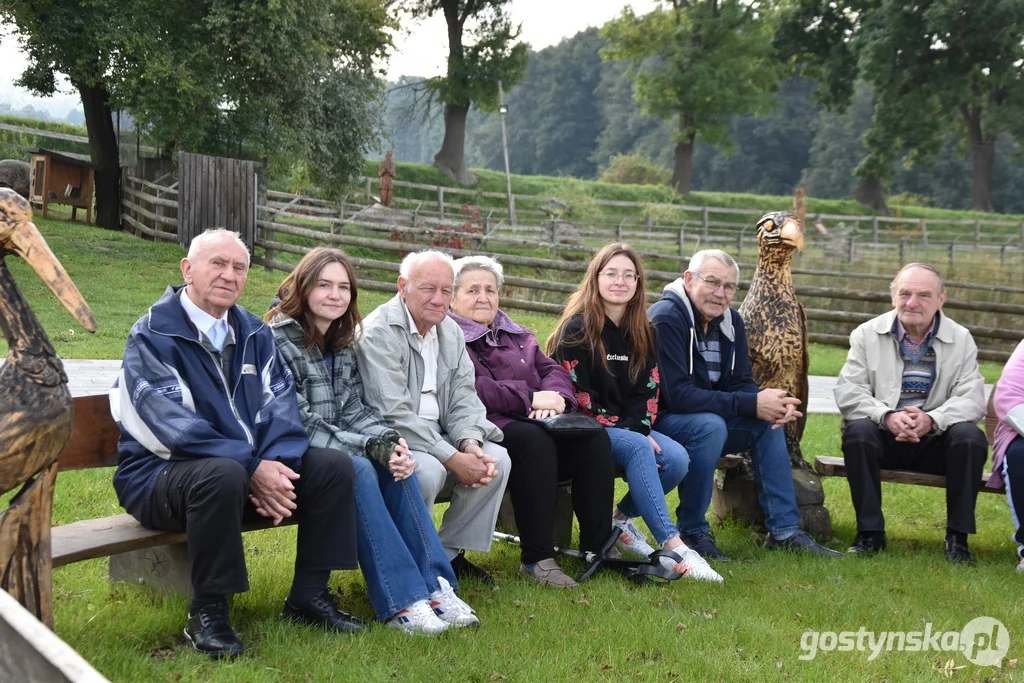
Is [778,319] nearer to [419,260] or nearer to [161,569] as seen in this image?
[419,260]

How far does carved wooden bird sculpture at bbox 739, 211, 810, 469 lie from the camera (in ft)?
17.4

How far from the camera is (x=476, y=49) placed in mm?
31938

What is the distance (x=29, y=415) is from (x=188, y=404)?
24.8 inches

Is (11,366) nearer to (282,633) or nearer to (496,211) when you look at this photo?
(282,633)

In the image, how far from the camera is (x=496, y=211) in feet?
101

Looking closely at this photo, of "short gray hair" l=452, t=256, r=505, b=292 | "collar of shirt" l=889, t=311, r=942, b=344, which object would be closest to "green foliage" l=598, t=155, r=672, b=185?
"collar of shirt" l=889, t=311, r=942, b=344

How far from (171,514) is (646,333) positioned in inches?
96.8

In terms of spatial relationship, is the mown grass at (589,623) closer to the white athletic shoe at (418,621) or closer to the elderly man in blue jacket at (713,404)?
the white athletic shoe at (418,621)

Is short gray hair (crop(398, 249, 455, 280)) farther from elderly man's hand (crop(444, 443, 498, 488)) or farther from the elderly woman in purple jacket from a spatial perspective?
elderly man's hand (crop(444, 443, 498, 488))

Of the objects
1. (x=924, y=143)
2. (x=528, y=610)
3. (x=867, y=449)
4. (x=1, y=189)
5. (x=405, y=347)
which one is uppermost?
(x=924, y=143)

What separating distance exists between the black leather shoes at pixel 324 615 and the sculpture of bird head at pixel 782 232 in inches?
118

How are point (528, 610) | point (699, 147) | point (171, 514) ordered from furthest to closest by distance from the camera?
point (699, 147) → point (528, 610) → point (171, 514)

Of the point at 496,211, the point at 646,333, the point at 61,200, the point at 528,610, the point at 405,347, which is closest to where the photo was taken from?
the point at 528,610

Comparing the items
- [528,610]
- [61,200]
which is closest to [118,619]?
[528,610]
